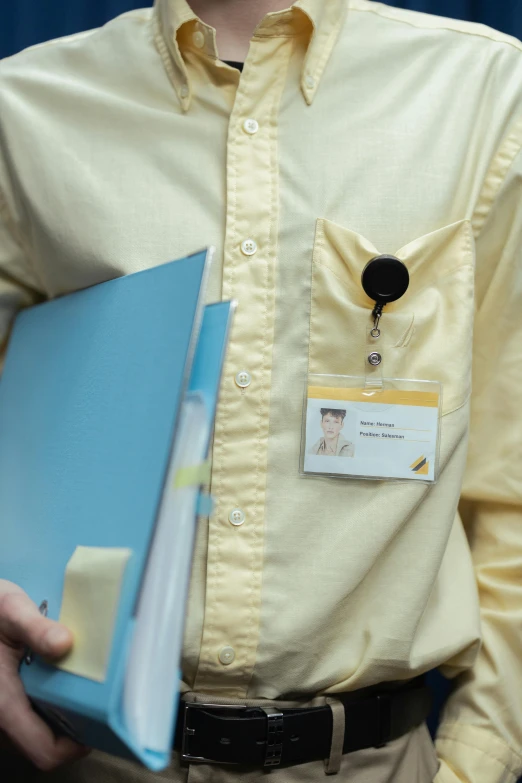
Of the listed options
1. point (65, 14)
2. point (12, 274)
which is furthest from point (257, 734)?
point (65, 14)

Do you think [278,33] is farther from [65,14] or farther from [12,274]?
[65,14]

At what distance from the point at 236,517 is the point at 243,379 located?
0.52ft

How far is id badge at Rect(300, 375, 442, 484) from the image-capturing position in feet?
3.04

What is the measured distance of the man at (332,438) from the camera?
3.04 feet

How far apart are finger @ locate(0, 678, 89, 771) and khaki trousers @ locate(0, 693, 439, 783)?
207 millimetres

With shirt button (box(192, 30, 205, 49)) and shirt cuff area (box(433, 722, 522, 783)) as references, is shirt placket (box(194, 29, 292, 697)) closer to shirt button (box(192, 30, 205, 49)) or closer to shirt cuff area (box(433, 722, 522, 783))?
shirt button (box(192, 30, 205, 49))

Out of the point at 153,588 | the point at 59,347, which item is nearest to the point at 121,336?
the point at 59,347

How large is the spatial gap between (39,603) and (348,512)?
38cm

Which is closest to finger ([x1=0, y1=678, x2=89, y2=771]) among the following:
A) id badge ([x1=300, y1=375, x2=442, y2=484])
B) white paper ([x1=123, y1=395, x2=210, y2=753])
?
white paper ([x1=123, y1=395, x2=210, y2=753])

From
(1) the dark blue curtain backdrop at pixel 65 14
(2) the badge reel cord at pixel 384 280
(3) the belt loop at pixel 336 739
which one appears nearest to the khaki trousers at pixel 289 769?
(3) the belt loop at pixel 336 739

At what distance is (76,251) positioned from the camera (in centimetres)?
96

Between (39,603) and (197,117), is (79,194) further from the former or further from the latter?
(39,603)

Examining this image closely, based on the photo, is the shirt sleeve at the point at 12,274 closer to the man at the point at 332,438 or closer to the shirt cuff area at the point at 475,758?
the man at the point at 332,438

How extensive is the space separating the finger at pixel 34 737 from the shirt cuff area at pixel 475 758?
0.52 m
